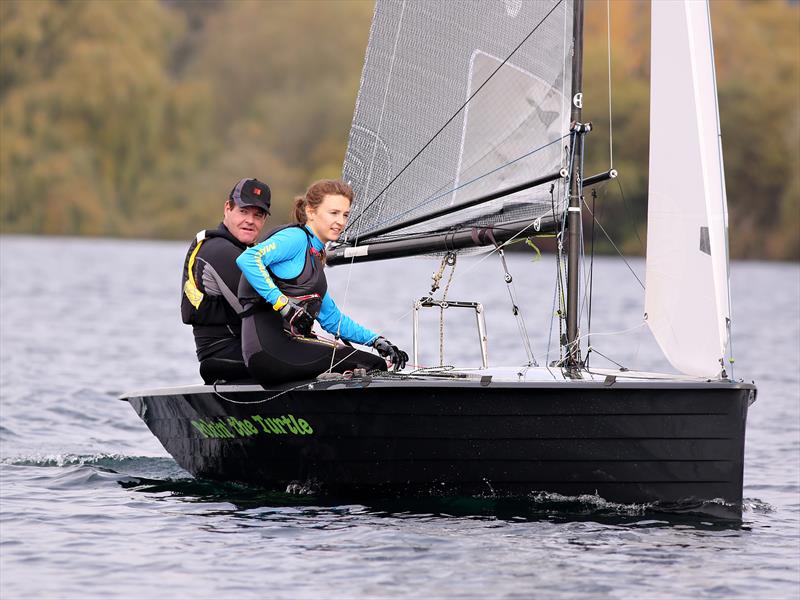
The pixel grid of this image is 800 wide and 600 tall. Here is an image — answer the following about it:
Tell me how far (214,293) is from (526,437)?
76.1 inches

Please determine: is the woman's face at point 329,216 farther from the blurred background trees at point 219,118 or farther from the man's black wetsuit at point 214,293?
the blurred background trees at point 219,118

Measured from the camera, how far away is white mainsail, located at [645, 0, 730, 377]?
280 inches

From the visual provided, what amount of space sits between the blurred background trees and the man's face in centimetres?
2801

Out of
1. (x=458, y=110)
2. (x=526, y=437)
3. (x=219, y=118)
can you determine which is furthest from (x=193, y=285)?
(x=219, y=118)

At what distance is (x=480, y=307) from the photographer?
750 cm

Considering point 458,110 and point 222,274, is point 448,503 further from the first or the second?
point 458,110

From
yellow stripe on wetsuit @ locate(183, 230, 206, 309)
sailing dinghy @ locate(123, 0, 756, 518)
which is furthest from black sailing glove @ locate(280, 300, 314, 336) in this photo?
yellow stripe on wetsuit @ locate(183, 230, 206, 309)

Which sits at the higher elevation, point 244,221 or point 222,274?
point 244,221

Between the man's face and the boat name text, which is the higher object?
the man's face

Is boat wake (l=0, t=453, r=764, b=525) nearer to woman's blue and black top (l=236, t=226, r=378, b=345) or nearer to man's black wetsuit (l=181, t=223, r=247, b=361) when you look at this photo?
man's black wetsuit (l=181, t=223, r=247, b=361)

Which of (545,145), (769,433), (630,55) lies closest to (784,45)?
(630,55)

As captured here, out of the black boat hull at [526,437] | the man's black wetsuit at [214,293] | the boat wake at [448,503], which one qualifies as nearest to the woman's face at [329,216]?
the man's black wetsuit at [214,293]

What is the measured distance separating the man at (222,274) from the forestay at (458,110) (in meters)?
0.62

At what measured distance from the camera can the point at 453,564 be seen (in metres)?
6.28
